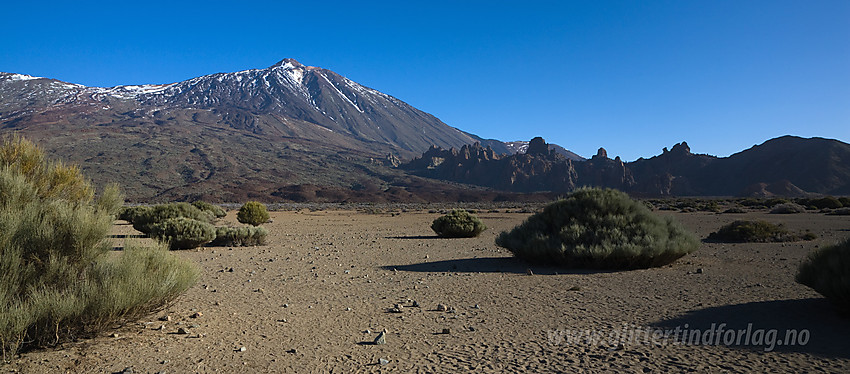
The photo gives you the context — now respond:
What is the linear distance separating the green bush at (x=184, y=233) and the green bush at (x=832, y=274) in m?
14.5

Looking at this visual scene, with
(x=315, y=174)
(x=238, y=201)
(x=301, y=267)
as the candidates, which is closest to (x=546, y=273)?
(x=301, y=267)

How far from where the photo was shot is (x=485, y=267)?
35.5 feet

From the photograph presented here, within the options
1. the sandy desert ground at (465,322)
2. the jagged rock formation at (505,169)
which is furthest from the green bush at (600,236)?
the jagged rock formation at (505,169)

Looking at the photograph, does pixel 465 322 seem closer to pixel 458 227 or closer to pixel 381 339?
pixel 381 339

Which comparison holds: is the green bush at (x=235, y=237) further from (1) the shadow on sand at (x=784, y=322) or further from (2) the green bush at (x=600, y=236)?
(1) the shadow on sand at (x=784, y=322)

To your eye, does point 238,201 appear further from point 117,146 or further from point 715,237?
point 715,237

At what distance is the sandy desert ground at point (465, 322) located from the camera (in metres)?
4.42

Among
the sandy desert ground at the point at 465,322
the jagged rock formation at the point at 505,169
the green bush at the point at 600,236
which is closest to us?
the sandy desert ground at the point at 465,322

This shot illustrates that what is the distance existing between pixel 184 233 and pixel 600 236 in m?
11.8

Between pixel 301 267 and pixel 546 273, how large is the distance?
5523 mm

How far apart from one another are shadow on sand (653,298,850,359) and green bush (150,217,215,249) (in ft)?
43.0

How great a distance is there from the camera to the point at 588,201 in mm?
11070

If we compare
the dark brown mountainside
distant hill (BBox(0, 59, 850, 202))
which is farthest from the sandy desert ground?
the dark brown mountainside

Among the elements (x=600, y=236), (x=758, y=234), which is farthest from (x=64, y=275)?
(x=758, y=234)
